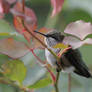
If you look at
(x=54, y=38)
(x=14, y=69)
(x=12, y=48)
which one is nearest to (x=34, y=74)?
(x=54, y=38)

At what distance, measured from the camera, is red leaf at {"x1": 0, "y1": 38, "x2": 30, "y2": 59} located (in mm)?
614

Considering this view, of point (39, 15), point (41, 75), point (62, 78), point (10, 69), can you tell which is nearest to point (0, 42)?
point (10, 69)

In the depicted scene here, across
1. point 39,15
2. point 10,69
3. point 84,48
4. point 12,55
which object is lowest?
point 39,15

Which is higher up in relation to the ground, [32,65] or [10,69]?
[10,69]

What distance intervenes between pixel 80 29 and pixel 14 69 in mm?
302

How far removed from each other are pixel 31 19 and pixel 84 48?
2.96ft

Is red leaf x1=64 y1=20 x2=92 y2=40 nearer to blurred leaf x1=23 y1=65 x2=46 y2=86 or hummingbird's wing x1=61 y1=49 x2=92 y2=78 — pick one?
hummingbird's wing x1=61 y1=49 x2=92 y2=78

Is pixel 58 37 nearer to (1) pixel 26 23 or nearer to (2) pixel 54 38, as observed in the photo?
(2) pixel 54 38

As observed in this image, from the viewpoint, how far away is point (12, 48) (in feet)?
2.06

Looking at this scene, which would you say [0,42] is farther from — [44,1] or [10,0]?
[44,1]

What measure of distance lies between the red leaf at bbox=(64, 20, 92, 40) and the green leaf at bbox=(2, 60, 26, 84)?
230 mm

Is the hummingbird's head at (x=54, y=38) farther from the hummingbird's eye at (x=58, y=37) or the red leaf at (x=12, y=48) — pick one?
the red leaf at (x=12, y=48)

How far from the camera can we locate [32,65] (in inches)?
52.5

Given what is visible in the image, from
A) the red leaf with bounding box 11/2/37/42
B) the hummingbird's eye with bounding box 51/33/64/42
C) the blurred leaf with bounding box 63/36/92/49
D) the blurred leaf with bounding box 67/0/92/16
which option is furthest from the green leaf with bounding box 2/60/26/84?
the blurred leaf with bounding box 67/0/92/16
